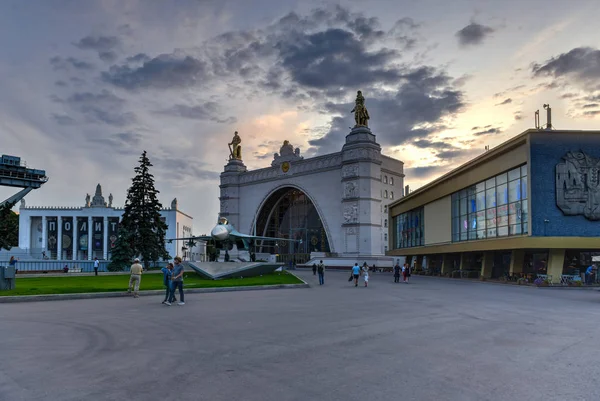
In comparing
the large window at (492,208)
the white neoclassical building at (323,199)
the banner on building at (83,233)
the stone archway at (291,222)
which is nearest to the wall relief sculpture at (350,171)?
the white neoclassical building at (323,199)

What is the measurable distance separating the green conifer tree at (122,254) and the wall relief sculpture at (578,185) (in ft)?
120

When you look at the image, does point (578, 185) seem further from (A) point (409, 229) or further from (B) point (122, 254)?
(B) point (122, 254)

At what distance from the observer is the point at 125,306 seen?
16.5 meters

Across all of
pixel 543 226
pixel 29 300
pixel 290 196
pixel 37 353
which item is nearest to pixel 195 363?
pixel 37 353

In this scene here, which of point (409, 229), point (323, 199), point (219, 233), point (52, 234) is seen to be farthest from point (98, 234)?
point (219, 233)

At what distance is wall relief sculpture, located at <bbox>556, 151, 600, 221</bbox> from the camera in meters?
30.6

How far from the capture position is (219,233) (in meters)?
36.1

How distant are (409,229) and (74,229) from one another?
2376 inches

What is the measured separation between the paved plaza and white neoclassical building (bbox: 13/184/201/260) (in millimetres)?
77949

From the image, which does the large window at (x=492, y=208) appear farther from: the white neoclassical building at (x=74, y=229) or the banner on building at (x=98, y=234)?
the banner on building at (x=98, y=234)

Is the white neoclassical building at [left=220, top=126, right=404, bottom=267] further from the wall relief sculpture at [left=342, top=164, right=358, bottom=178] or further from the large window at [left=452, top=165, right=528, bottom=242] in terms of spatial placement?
the large window at [left=452, top=165, right=528, bottom=242]

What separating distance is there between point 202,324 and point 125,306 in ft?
18.4

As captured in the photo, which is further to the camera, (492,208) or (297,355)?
(492,208)

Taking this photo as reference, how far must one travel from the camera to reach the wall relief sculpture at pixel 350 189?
72.1m
